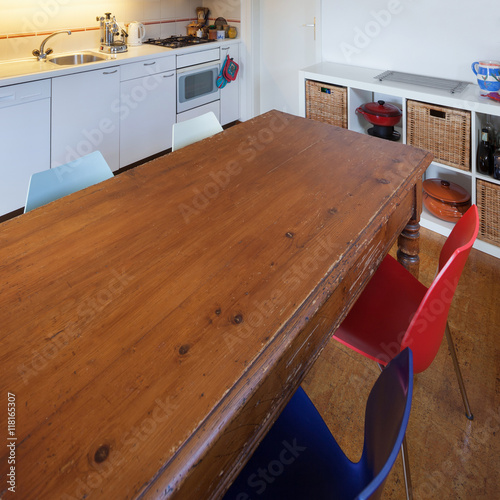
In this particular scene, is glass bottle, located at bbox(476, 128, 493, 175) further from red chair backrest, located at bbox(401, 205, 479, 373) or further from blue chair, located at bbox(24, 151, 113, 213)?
blue chair, located at bbox(24, 151, 113, 213)

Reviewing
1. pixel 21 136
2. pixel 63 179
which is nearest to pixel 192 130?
pixel 63 179

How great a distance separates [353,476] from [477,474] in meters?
0.75

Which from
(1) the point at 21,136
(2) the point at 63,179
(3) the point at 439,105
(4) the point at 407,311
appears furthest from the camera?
(1) the point at 21,136

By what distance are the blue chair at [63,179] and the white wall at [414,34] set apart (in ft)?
8.16

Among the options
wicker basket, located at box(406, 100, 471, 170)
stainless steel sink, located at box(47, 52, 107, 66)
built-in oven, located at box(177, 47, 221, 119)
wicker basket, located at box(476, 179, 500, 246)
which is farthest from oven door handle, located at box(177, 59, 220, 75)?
wicker basket, located at box(476, 179, 500, 246)

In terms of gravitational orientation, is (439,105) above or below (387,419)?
above

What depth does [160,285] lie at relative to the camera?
3.19 ft

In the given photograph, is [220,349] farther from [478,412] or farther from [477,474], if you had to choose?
[478,412]

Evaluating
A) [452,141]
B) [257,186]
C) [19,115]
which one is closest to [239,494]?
[257,186]

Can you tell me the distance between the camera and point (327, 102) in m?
3.18

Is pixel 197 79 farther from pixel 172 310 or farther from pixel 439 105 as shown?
pixel 172 310

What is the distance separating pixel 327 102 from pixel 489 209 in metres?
1.40

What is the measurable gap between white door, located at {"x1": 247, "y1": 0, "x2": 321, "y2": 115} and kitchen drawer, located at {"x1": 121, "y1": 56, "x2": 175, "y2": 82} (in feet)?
3.57

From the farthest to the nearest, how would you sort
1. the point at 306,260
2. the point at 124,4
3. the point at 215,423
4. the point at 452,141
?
the point at 124,4
the point at 452,141
the point at 306,260
the point at 215,423
